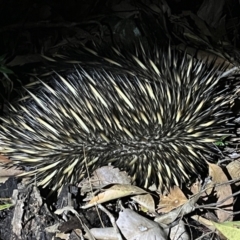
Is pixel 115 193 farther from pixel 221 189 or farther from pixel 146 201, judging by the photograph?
pixel 221 189

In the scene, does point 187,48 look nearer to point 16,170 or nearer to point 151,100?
point 151,100

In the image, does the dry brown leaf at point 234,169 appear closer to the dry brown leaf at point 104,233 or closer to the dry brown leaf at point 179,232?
the dry brown leaf at point 179,232

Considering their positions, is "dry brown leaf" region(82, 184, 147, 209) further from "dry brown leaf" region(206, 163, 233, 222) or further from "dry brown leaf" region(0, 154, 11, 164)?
"dry brown leaf" region(0, 154, 11, 164)

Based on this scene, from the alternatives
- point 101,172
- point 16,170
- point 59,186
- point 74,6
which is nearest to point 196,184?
point 101,172

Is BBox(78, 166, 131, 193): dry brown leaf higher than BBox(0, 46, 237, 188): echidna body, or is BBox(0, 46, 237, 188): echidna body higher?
BBox(0, 46, 237, 188): echidna body

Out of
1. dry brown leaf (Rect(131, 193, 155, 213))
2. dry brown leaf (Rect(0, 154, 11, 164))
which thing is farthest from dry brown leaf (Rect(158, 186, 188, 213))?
dry brown leaf (Rect(0, 154, 11, 164))
